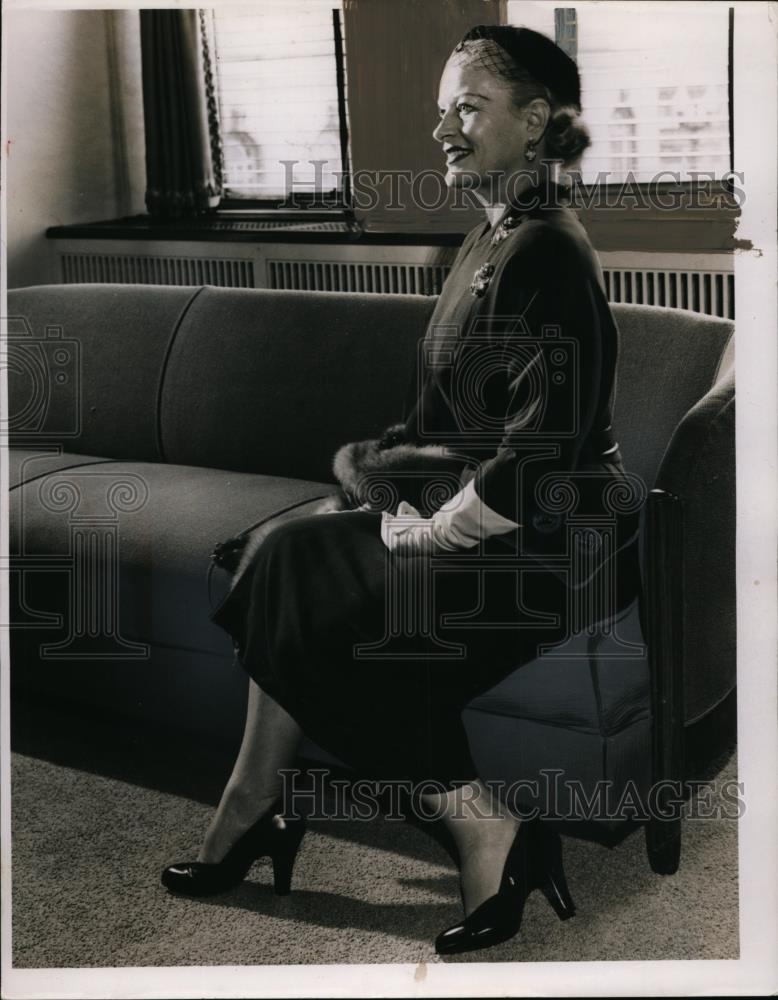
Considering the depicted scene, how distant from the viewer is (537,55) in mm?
1734

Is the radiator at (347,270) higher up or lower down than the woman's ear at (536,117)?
lower down

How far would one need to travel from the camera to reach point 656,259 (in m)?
1.83

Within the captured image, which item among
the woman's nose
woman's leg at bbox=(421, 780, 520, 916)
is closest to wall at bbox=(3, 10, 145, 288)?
the woman's nose

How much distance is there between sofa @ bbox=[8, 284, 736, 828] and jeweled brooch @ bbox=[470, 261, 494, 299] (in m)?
0.19

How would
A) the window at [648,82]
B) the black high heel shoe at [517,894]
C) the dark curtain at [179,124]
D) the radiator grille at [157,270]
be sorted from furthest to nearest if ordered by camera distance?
1. the radiator grille at [157,270]
2. the dark curtain at [179,124]
3. the black high heel shoe at [517,894]
4. the window at [648,82]

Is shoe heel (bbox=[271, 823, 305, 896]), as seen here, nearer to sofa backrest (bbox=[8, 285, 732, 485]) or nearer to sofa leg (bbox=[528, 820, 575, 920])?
sofa leg (bbox=[528, 820, 575, 920])

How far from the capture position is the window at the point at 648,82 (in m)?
1.72

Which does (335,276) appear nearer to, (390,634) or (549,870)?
(390,634)

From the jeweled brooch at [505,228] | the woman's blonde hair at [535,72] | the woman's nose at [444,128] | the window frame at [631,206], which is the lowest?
the jeweled brooch at [505,228]

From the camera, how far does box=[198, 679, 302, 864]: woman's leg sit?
194 centimetres

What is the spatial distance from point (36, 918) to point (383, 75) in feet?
4.87

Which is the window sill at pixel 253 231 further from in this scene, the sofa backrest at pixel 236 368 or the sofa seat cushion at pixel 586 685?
the sofa seat cushion at pixel 586 685

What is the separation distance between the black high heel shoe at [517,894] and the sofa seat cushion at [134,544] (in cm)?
59

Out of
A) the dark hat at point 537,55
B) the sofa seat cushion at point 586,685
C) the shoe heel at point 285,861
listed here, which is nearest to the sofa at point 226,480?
the sofa seat cushion at point 586,685
